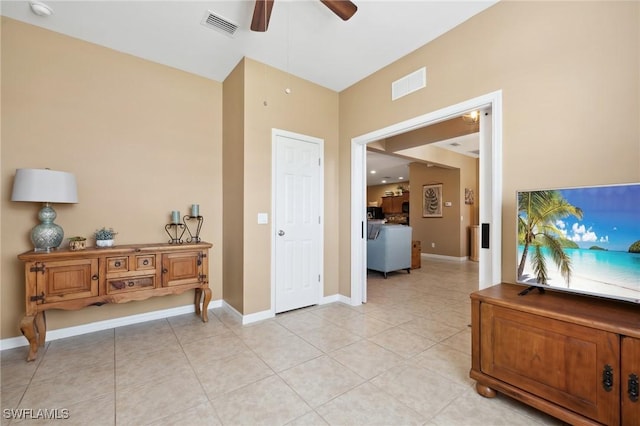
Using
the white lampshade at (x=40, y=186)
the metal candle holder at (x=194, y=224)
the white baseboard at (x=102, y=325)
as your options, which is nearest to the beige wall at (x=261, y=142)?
the metal candle holder at (x=194, y=224)

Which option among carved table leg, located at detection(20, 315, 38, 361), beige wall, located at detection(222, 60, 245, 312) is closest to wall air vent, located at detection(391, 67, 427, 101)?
beige wall, located at detection(222, 60, 245, 312)

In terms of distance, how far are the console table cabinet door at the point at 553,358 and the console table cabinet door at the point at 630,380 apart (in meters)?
0.02

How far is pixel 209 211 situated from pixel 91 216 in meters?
1.16

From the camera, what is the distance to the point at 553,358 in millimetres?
1451

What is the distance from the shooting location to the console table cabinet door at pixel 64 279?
220 cm

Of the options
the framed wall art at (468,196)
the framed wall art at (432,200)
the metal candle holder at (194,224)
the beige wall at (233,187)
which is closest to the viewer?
the beige wall at (233,187)

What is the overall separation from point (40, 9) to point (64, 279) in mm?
2314

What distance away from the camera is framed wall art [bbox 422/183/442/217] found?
761 cm

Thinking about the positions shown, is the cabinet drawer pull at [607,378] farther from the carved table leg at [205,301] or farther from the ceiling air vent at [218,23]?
the ceiling air vent at [218,23]

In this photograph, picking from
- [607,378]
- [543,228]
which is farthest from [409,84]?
[607,378]

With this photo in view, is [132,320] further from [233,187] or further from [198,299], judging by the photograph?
[233,187]

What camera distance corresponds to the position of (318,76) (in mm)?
3426

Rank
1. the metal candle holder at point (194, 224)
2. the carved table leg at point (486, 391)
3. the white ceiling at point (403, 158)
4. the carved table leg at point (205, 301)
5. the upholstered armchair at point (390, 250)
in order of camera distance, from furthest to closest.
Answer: the white ceiling at point (403, 158) → the upholstered armchair at point (390, 250) → the metal candle holder at point (194, 224) → the carved table leg at point (205, 301) → the carved table leg at point (486, 391)

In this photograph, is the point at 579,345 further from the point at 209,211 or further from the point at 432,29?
the point at 209,211
